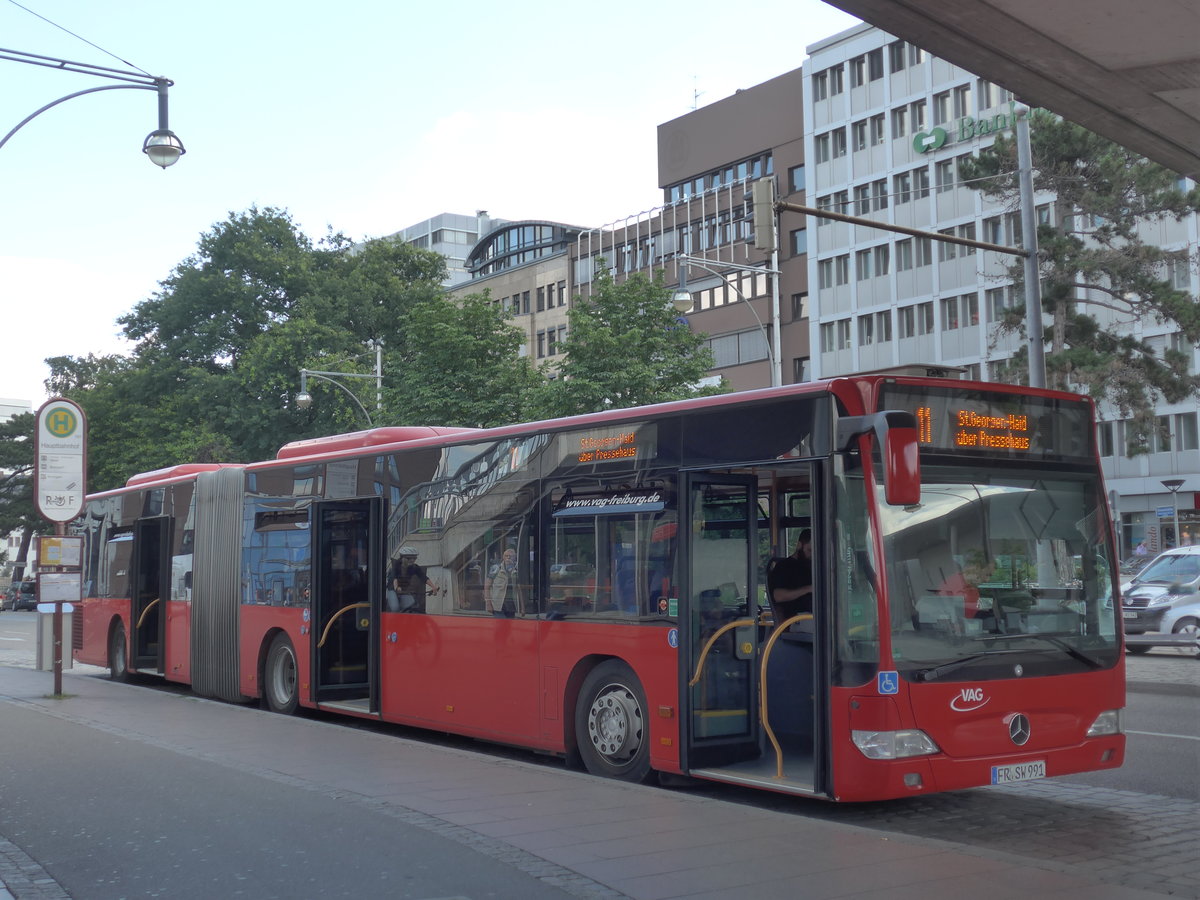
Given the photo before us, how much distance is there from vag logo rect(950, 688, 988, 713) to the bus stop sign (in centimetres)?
1215

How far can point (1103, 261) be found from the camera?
37.0 meters

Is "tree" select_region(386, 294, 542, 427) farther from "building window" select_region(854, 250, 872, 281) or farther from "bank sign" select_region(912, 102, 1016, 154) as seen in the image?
"building window" select_region(854, 250, 872, 281)

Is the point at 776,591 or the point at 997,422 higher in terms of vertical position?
the point at 997,422

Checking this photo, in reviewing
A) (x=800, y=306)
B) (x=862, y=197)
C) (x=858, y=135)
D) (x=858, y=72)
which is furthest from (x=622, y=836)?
(x=800, y=306)

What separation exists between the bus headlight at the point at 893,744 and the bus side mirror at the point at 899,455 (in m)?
1.38

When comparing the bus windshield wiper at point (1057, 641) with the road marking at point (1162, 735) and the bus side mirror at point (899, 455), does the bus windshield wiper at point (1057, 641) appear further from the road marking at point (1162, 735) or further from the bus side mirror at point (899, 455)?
the road marking at point (1162, 735)

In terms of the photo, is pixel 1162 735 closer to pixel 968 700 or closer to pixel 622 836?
pixel 968 700

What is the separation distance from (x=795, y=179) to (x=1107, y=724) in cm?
5752

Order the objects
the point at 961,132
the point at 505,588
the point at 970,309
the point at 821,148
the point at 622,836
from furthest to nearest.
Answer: the point at 821,148, the point at 970,309, the point at 961,132, the point at 505,588, the point at 622,836

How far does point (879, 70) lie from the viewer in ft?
198

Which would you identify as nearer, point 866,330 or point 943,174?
point 943,174

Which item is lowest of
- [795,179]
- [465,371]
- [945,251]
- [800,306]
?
[465,371]

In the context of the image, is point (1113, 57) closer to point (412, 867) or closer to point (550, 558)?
Result: point (550, 558)

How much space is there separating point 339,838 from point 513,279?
8035cm
